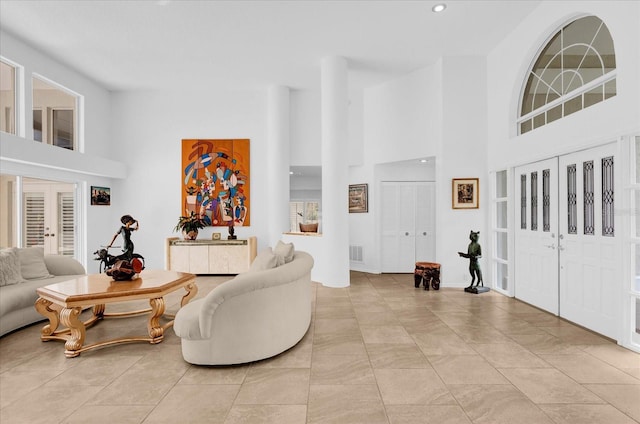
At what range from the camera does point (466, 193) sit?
6270 mm

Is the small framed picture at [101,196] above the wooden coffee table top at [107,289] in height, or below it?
above

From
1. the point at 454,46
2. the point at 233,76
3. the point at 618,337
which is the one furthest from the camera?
the point at 233,76

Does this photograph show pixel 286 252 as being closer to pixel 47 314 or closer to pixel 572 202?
pixel 47 314

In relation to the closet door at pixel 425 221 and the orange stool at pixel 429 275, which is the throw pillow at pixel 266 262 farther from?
the closet door at pixel 425 221

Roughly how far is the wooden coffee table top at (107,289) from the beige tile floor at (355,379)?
0.53 meters

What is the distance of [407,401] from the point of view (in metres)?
2.53

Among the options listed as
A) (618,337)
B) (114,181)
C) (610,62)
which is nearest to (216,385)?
(618,337)

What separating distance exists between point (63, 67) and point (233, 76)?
3163mm

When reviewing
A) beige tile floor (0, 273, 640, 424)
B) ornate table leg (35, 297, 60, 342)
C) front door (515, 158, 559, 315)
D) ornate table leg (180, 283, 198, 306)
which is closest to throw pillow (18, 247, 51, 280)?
beige tile floor (0, 273, 640, 424)

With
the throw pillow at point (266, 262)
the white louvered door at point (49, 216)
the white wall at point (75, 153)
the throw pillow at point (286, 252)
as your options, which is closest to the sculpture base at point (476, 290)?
the throw pillow at point (286, 252)

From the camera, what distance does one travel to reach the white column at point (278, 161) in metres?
7.71

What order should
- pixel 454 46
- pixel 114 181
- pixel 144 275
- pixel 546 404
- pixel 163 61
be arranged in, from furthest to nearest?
pixel 114 181
pixel 163 61
pixel 454 46
pixel 144 275
pixel 546 404

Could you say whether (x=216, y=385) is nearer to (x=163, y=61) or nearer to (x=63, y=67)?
(x=163, y=61)

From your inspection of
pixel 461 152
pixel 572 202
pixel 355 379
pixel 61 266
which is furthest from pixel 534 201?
pixel 61 266
